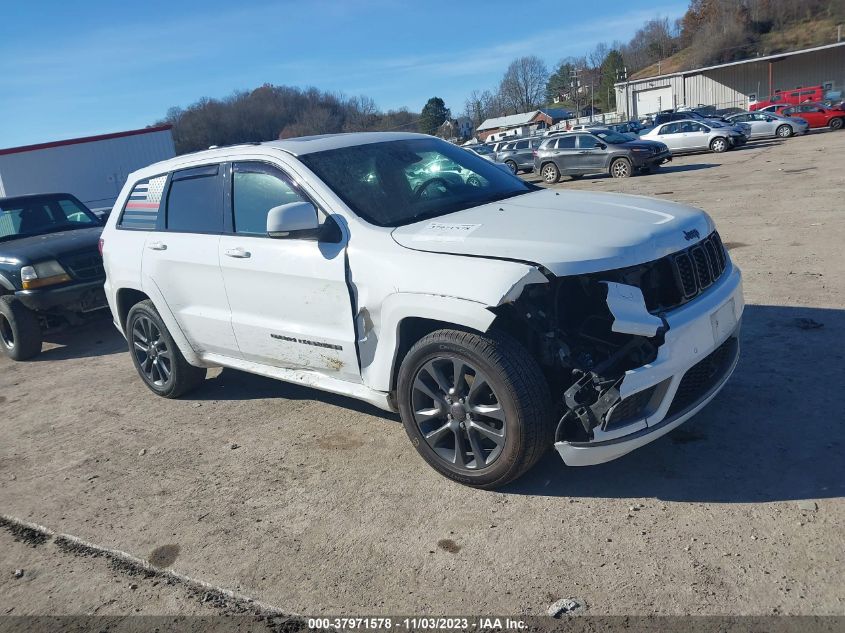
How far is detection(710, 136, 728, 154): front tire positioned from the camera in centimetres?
2702

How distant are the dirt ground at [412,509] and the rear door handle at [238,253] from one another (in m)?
1.23

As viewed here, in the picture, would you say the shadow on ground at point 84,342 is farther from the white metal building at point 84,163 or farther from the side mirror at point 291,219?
the white metal building at point 84,163

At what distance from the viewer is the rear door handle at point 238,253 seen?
4383mm

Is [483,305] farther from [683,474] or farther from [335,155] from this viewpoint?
[335,155]

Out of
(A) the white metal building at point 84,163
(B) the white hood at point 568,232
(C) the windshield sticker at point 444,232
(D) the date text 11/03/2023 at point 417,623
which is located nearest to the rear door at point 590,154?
(A) the white metal building at point 84,163

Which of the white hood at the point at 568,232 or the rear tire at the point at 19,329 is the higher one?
the white hood at the point at 568,232

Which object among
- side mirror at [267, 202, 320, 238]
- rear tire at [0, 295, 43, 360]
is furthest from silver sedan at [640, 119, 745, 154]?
side mirror at [267, 202, 320, 238]

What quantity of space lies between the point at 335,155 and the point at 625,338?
7.16 ft

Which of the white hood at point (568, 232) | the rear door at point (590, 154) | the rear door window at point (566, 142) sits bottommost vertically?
the rear door at point (590, 154)

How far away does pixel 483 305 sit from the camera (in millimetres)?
3207

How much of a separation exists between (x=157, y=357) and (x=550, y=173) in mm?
20242

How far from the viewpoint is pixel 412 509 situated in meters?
3.55

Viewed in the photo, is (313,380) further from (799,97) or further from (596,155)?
(799,97)

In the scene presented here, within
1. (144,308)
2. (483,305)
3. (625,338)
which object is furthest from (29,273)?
(625,338)
